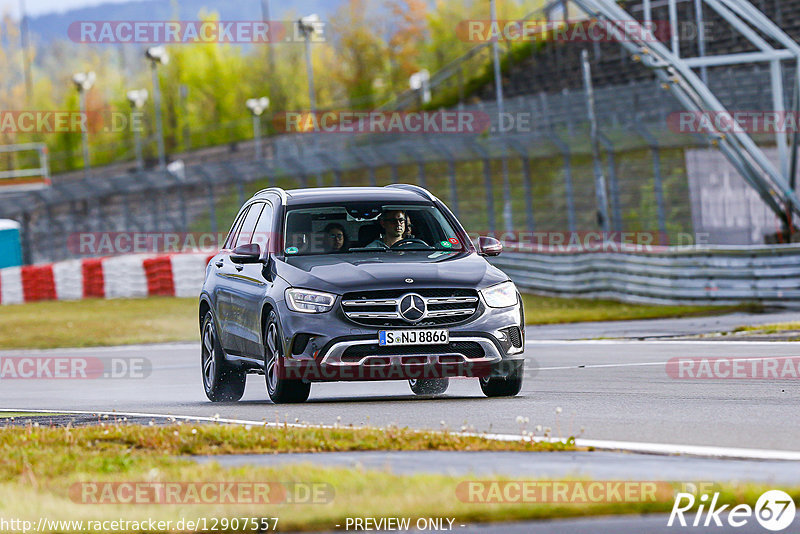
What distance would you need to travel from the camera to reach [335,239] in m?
11.9

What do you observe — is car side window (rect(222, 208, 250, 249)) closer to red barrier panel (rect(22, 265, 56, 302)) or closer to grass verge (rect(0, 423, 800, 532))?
grass verge (rect(0, 423, 800, 532))

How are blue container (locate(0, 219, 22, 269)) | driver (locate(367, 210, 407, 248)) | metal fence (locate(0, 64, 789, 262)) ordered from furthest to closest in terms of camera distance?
blue container (locate(0, 219, 22, 269)) < metal fence (locate(0, 64, 789, 262)) < driver (locate(367, 210, 407, 248))

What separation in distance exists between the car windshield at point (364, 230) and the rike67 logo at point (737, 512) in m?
5.62

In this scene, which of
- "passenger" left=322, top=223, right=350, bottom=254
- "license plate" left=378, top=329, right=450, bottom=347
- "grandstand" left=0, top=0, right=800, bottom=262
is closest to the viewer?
"license plate" left=378, top=329, right=450, bottom=347

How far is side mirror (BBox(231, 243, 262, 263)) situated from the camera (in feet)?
39.0

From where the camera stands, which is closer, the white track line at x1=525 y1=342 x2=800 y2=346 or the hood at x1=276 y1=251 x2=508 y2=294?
the hood at x1=276 y1=251 x2=508 y2=294

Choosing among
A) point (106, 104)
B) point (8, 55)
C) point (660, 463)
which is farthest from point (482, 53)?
point (8, 55)

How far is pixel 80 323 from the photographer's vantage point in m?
29.0

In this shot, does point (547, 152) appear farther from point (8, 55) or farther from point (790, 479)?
point (8, 55)

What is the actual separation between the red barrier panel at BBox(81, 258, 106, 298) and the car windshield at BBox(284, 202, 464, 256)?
24628mm

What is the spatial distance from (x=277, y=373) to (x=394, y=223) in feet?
5.17

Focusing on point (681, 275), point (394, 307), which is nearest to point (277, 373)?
point (394, 307)

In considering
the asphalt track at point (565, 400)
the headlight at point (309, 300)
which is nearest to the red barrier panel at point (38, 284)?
the asphalt track at point (565, 400)

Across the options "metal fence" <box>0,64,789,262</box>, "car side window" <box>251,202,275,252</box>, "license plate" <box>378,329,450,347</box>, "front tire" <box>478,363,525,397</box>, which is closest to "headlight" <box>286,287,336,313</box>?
"license plate" <box>378,329,450,347</box>
